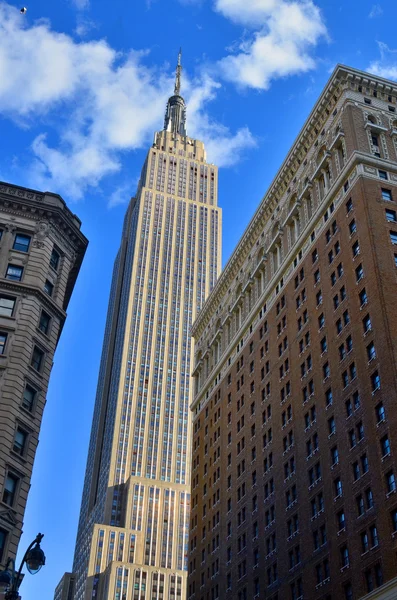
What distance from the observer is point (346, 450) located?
68.5m

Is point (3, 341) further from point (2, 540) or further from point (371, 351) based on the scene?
point (371, 351)

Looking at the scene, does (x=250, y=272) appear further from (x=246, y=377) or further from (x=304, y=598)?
(x=304, y=598)

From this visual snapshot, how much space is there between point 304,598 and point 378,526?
13755mm

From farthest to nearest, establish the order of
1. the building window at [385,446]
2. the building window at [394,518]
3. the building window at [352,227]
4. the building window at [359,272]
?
1. the building window at [352,227]
2. the building window at [359,272]
3. the building window at [385,446]
4. the building window at [394,518]

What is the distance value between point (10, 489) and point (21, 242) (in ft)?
75.7

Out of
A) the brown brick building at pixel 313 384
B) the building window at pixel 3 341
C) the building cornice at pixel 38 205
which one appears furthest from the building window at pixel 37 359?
the brown brick building at pixel 313 384

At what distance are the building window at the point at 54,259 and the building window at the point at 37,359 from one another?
9.39 m

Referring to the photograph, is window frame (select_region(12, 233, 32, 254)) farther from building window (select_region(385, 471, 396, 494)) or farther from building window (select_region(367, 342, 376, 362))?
building window (select_region(385, 471, 396, 494))

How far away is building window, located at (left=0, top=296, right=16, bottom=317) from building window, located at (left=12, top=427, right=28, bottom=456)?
10.2m

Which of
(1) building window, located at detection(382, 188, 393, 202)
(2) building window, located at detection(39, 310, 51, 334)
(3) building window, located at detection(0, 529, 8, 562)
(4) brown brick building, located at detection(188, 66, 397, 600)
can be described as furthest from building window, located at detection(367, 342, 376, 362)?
(3) building window, located at detection(0, 529, 8, 562)

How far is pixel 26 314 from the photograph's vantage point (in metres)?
62.7

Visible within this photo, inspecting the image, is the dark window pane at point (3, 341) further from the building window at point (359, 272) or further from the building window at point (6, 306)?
the building window at point (359, 272)

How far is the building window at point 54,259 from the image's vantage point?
6898 centimetres

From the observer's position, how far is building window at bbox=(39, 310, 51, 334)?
212 feet
